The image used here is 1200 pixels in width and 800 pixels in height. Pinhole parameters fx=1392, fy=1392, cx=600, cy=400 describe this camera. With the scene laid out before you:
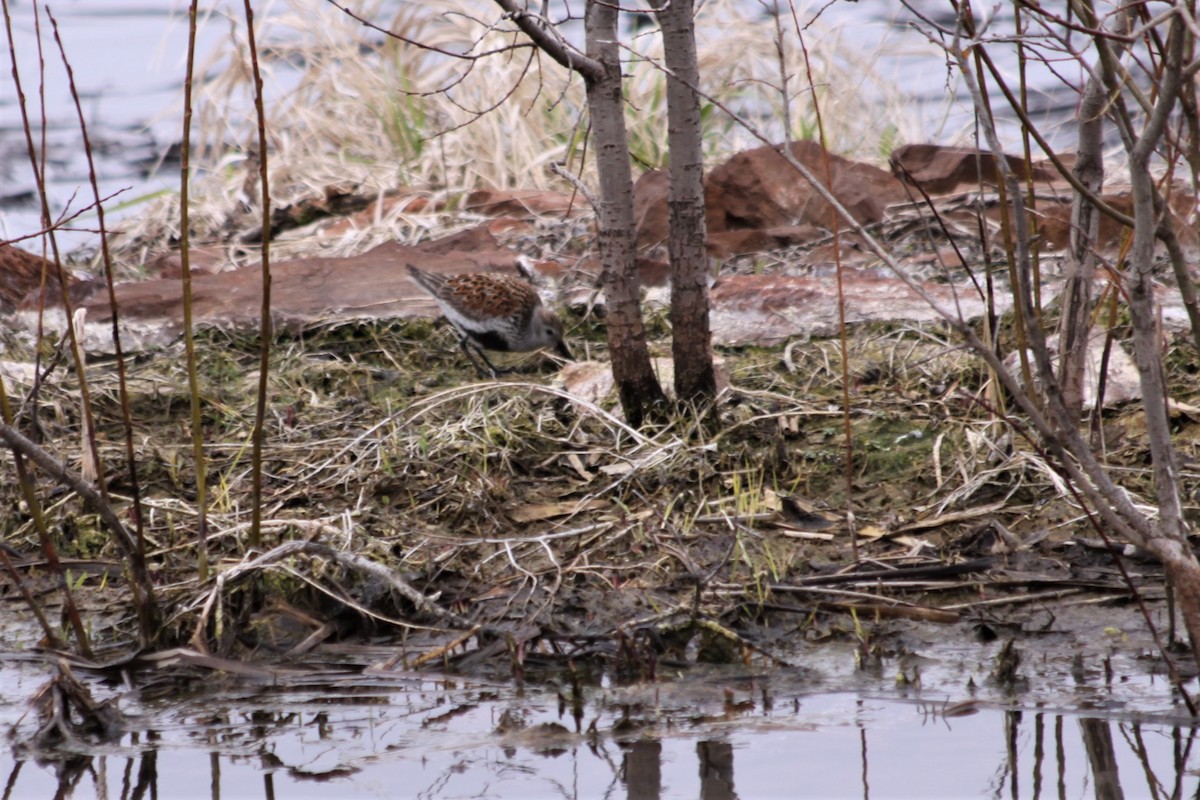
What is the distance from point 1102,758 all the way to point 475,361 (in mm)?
3216

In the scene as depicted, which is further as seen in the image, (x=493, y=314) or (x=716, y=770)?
(x=493, y=314)

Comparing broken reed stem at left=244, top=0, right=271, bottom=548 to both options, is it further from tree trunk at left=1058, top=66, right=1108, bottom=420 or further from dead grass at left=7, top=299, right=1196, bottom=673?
tree trunk at left=1058, top=66, right=1108, bottom=420

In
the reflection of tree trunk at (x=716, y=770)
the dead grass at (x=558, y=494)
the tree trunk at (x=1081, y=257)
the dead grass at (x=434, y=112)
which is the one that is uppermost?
the dead grass at (x=434, y=112)

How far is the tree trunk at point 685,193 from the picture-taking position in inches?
158

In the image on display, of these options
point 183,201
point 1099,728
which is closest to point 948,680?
point 1099,728

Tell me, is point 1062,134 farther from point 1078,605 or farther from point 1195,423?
point 1078,605

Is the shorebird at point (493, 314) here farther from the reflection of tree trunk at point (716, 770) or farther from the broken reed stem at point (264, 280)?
the reflection of tree trunk at point (716, 770)

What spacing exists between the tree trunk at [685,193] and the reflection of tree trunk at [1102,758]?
184cm

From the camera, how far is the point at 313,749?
296cm

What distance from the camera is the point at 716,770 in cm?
279

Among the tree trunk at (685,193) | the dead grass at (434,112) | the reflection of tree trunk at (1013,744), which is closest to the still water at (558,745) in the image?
the reflection of tree trunk at (1013,744)

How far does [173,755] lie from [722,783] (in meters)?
1.16

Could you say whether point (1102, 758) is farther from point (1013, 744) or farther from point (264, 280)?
point (264, 280)

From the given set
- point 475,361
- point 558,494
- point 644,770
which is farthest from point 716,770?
point 475,361
